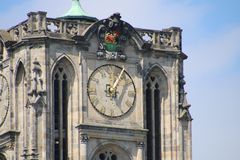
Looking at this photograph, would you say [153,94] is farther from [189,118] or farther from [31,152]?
[31,152]

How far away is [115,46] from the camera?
83.7 metres

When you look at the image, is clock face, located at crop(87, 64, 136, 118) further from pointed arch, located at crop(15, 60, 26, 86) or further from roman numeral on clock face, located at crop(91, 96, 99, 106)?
pointed arch, located at crop(15, 60, 26, 86)

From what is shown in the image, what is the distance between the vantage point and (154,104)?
279ft

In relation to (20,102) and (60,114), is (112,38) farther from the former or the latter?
(20,102)

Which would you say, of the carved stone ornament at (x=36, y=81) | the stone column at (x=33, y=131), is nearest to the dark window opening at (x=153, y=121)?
the carved stone ornament at (x=36, y=81)

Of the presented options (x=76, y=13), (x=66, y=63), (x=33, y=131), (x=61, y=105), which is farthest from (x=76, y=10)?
(x=33, y=131)

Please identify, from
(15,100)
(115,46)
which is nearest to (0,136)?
(15,100)

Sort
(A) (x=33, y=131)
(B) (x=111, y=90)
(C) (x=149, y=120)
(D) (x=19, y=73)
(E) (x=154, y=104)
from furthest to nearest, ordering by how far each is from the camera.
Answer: (E) (x=154, y=104), (C) (x=149, y=120), (D) (x=19, y=73), (B) (x=111, y=90), (A) (x=33, y=131)

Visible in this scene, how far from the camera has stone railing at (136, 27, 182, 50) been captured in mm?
85188

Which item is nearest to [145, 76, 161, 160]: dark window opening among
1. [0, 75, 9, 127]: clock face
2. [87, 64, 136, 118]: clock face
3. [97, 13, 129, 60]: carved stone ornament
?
[87, 64, 136, 118]: clock face

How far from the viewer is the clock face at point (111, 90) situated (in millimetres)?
82938

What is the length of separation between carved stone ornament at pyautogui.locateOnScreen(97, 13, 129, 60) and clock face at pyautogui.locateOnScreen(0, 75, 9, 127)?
5.02 m

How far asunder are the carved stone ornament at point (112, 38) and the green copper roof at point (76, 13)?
1.21 m

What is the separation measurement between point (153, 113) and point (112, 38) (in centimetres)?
438
